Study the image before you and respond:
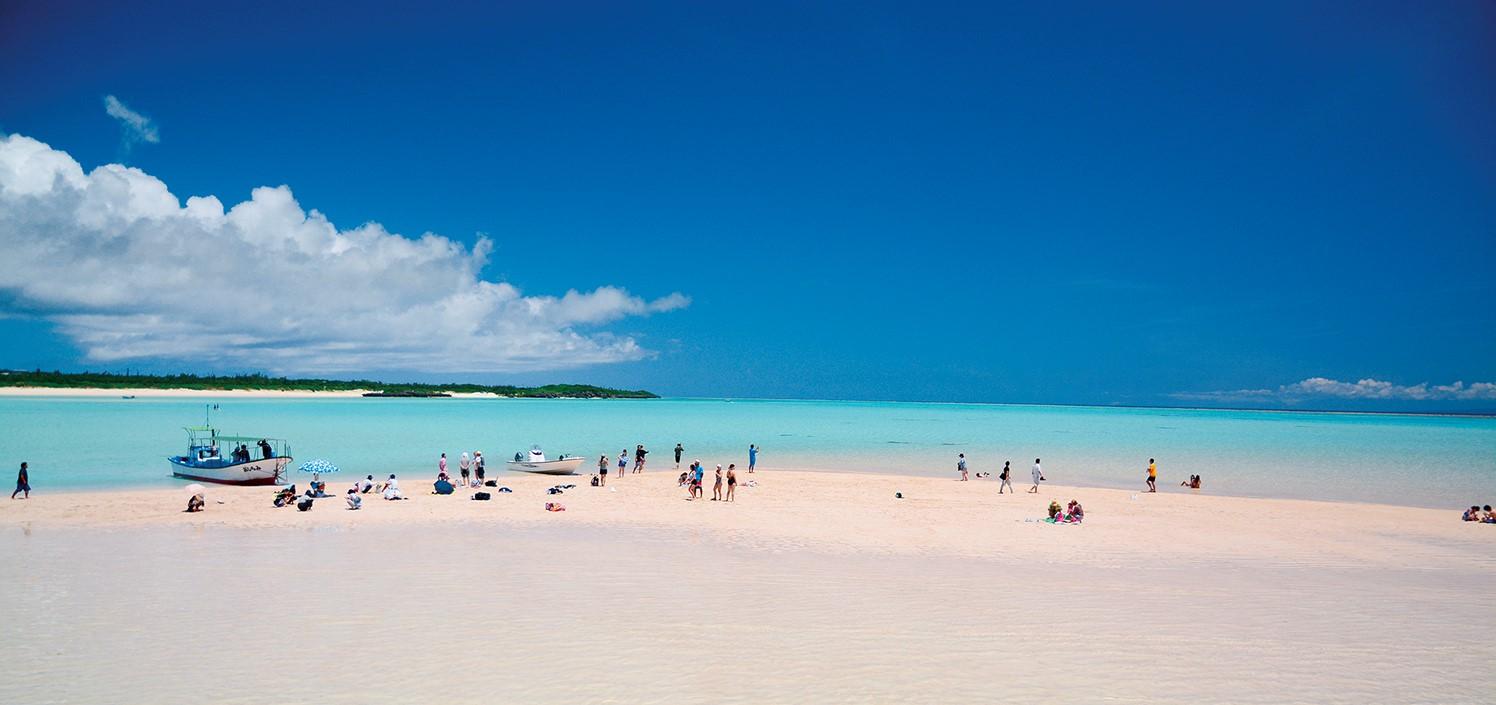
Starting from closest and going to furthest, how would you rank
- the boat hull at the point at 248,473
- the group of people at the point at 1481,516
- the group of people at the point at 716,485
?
the group of people at the point at 1481,516, the group of people at the point at 716,485, the boat hull at the point at 248,473

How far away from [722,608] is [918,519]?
1258cm

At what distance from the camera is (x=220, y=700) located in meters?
9.51

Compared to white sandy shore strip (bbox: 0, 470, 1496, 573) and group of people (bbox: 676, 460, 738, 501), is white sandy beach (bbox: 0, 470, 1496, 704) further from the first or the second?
group of people (bbox: 676, 460, 738, 501)

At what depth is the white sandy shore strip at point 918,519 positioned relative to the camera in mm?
20281

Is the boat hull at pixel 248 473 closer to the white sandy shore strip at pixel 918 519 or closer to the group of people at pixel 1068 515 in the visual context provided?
the white sandy shore strip at pixel 918 519

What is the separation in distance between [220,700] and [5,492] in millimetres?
27123

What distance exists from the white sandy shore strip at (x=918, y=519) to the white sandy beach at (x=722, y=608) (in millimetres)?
210

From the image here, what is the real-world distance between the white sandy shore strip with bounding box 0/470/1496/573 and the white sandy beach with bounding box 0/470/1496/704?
21cm

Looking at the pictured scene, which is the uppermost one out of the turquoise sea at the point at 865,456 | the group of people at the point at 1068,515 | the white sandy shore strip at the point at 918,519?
the group of people at the point at 1068,515

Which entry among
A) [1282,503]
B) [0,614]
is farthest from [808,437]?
[0,614]

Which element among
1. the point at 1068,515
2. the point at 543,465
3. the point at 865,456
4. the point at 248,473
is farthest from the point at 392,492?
the point at 865,456

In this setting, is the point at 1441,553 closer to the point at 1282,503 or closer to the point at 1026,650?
the point at 1282,503

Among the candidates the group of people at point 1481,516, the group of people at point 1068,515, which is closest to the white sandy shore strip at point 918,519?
the group of people at point 1481,516

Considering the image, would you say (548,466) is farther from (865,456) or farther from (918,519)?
(865,456)
